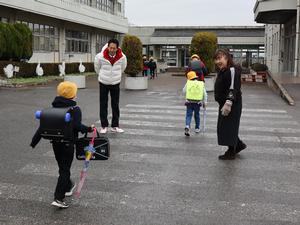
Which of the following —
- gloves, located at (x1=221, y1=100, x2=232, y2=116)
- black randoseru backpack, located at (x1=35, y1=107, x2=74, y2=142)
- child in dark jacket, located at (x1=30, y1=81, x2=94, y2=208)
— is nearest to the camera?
black randoseru backpack, located at (x1=35, y1=107, x2=74, y2=142)

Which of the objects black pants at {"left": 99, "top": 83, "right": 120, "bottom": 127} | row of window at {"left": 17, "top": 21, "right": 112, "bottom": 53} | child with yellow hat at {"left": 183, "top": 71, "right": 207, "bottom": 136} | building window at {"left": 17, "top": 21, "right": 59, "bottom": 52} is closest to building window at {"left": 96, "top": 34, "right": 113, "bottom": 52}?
row of window at {"left": 17, "top": 21, "right": 112, "bottom": 53}

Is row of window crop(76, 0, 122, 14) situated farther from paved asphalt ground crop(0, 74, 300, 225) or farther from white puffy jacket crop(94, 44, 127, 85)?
paved asphalt ground crop(0, 74, 300, 225)

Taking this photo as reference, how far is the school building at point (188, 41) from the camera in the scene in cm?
5862

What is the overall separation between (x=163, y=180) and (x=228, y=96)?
1.68 meters

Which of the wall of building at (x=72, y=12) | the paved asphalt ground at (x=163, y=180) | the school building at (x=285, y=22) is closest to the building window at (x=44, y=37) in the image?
the wall of building at (x=72, y=12)

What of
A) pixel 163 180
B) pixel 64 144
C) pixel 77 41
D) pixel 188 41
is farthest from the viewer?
pixel 188 41

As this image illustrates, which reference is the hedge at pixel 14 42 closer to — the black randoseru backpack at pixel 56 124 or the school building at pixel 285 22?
the school building at pixel 285 22

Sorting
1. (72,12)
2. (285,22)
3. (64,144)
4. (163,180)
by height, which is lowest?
(163,180)

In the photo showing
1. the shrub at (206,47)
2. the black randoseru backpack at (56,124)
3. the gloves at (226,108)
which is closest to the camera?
the black randoseru backpack at (56,124)

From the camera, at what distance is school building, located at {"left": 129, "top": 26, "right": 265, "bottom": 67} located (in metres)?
58.6

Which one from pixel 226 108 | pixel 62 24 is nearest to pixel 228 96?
pixel 226 108

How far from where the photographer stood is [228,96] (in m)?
6.85

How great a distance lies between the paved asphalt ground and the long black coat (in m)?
0.41

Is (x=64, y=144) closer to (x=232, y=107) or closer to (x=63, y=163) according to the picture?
(x=63, y=163)
